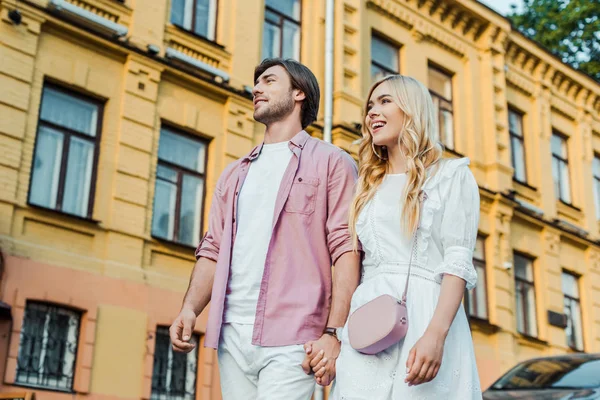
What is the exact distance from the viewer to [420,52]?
17359 mm

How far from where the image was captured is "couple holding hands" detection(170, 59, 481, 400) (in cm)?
287

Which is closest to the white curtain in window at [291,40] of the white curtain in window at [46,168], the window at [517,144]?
the white curtain in window at [46,168]

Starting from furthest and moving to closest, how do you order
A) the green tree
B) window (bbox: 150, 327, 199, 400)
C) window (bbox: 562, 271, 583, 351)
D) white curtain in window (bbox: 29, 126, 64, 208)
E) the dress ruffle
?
the green tree, window (bbox: 562, 271, 583, 351), window (bbox: 150, 327, 199, 400), white curtain in window (bbox: 29, 126, 64, 208), the dress ruffle

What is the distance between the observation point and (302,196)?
3502 mm

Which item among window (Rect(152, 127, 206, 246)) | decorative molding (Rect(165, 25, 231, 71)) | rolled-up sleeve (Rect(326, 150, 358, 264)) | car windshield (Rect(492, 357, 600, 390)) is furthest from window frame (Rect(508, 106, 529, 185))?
rolled-up sleeve (Rect(326, 150, 358, 264))

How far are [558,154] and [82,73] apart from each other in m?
13.8

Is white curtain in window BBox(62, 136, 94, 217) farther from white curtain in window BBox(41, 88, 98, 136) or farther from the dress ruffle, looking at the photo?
the dress ruffle

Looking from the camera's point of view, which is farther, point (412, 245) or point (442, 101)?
point (442, 101)

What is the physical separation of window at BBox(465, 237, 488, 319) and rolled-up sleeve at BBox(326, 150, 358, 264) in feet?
42.7

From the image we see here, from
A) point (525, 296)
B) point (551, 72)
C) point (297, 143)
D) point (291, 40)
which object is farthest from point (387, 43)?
point (297, 143)

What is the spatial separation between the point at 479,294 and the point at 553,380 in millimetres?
8667

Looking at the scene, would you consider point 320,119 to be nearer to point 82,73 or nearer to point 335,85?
point 335,85

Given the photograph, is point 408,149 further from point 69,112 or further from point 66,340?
point 69,112

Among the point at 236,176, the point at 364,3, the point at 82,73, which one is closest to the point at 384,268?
the point at 236,176
